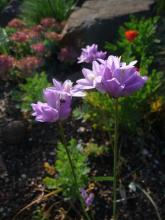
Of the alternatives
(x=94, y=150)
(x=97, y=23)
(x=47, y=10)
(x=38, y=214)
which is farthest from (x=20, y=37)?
(x=38, y=214)

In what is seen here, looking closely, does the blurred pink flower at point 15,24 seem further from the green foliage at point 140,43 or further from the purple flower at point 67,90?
the purple flower at point 67,90

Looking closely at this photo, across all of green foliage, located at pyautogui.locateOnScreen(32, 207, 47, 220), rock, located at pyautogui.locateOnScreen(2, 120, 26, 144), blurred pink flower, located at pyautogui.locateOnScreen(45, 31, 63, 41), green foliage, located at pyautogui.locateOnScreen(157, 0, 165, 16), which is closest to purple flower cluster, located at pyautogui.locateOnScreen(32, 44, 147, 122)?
green foliage, located at pyautogui.locateOnScreen(32, 207, 47, 220)

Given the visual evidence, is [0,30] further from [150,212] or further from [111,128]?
[150,212]

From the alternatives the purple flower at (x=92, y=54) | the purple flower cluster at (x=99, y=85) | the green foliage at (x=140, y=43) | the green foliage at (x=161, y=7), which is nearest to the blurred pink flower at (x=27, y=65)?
the green foliage at (x=140, y=43)

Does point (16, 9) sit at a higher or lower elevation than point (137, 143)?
higher

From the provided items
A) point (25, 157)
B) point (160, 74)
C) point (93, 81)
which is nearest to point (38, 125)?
point (25, 157)
